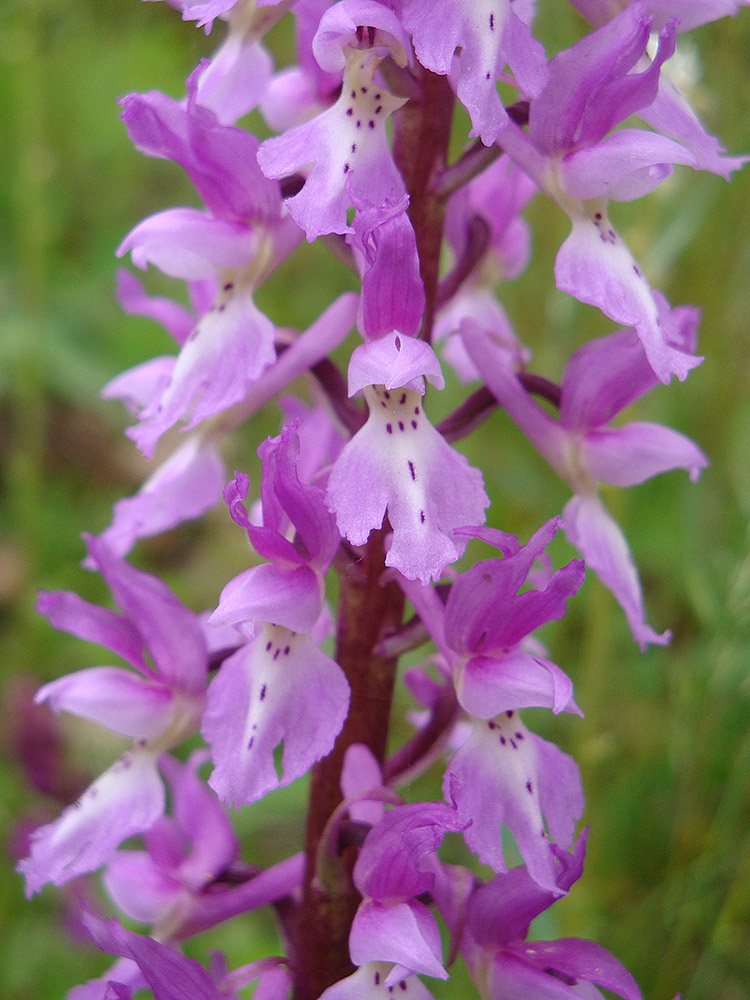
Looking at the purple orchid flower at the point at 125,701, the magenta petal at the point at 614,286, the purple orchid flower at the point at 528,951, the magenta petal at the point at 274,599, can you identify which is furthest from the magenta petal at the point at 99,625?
the magenta petal at the point at 614,286

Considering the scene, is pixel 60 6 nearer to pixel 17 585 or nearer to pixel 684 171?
pixel 17 585

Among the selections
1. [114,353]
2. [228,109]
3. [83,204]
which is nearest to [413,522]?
[228,109]

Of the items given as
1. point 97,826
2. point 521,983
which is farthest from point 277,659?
point 521,983

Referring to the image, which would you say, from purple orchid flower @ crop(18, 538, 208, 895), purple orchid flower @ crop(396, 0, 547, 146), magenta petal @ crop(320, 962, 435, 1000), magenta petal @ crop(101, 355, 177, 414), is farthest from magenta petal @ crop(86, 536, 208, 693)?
purple orchid flower @ crop(396, 0, 547, 146)

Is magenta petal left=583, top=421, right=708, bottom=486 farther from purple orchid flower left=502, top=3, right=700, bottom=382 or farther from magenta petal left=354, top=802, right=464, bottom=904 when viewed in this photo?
magenta petal left=354, top=802, right=464, bottom=904

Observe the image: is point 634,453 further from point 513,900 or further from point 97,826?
point 97,826

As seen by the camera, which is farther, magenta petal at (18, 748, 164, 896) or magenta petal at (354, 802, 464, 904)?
magenta petal at (18, 748, 164, 896)
